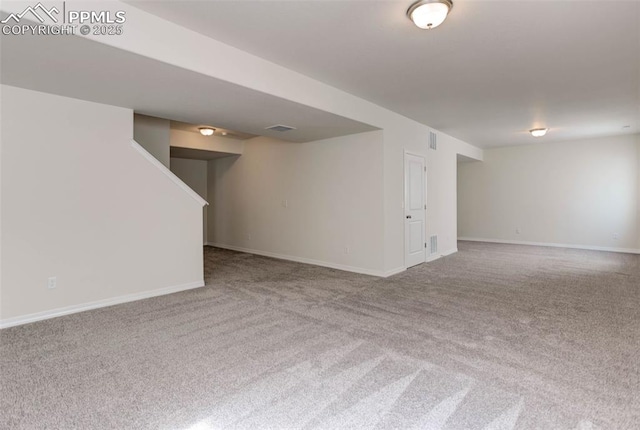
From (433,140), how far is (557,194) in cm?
385

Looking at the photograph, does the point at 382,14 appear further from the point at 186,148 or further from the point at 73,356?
the point at 186,148

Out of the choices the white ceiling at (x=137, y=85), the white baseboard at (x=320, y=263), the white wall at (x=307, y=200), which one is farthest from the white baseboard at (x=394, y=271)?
the white ceiling at (x=137, y=85)

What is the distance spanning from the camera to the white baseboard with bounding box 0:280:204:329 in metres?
3.19

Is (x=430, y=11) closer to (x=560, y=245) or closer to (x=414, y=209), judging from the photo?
(x=414, y=209)

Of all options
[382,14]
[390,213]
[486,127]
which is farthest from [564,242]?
[382,14]

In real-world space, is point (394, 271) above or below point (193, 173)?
below

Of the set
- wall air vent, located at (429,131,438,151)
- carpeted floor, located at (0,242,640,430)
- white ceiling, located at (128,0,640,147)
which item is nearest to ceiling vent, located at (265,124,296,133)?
white ceiling, located at (128,0,640,147)

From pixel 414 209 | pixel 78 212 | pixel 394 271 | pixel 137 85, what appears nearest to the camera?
pixel 137 85

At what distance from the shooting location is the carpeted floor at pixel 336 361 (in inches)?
71.9

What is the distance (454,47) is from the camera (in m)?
3.02

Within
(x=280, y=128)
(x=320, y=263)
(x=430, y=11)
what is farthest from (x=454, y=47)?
(x=320, y=263)

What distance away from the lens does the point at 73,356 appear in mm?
2523

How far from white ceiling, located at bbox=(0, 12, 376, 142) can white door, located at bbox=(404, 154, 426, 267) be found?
1.52 m

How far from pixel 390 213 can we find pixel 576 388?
11.3ft
